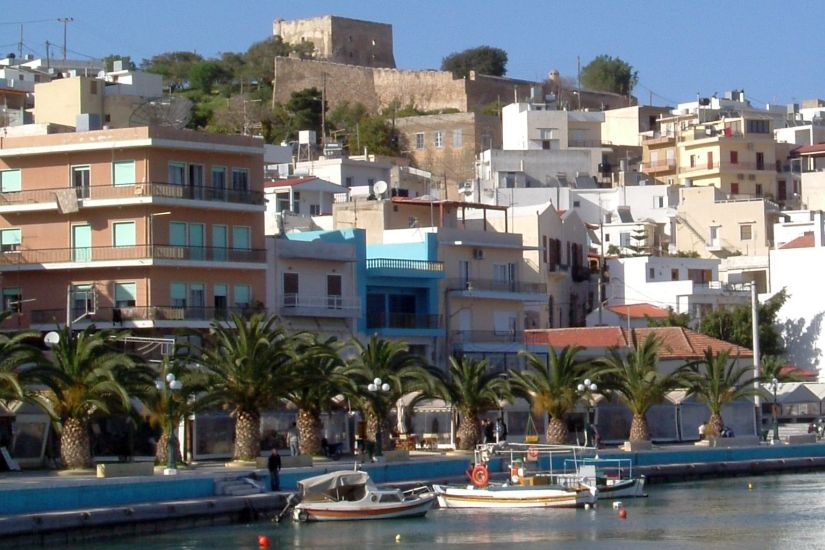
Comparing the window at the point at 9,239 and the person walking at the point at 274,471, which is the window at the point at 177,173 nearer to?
the window at the point at 9,239

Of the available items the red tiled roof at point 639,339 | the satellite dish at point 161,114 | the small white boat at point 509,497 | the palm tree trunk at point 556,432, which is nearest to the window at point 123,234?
the satellite dish at point 161,114

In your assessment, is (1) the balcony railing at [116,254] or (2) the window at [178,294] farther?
(2) the window at [178,294]

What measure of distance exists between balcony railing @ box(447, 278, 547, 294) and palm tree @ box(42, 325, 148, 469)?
22.8 meters

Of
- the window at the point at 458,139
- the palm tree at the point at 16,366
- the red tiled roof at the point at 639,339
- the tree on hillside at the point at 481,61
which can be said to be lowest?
the palm tree at the point at 16,366

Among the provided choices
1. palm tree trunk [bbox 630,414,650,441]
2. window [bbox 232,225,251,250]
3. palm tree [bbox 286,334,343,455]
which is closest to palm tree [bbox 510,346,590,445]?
palm tree trunk [bbox 630,414,650,441]

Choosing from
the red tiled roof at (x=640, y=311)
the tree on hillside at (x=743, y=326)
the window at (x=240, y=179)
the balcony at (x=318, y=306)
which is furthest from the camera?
the red tiled roof at (x=640, y=311)

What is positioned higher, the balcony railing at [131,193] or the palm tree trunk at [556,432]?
the balcony railing at [131,193]

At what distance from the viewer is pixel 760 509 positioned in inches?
1845

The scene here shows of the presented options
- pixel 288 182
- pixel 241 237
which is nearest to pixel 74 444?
pixel 241 237

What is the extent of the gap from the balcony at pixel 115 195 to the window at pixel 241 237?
1118 millimetres

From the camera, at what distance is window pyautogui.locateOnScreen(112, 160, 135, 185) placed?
57188 millimetres

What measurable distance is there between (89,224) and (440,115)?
59.9 m

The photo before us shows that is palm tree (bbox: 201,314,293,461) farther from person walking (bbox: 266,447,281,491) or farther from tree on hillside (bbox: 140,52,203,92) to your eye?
tree on hillside (bbox: 140,52,203,92)

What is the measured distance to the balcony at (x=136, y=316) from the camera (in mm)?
56031
